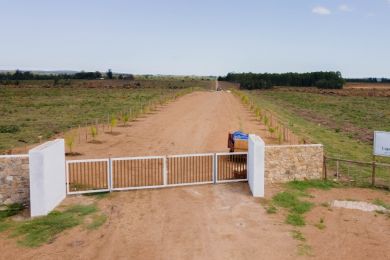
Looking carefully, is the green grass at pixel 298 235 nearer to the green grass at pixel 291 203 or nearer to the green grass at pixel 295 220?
the green grass at pixel 295 220

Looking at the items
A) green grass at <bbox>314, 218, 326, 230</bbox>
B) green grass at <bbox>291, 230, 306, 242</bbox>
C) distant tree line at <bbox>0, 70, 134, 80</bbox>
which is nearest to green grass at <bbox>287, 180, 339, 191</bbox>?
green grass at <bbox>314, 218, 326, 230</bbox>

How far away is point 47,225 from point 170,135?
14.5 meters

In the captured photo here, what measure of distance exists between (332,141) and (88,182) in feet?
52.9

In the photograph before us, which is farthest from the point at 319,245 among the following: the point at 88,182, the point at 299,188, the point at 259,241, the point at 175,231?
the point at 88,182

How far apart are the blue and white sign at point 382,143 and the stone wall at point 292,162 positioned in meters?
1.98

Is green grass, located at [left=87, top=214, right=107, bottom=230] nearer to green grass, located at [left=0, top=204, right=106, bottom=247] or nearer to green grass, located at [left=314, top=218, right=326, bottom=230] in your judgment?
green grass, located at [left=0, top=204, right=106, bottom=247]

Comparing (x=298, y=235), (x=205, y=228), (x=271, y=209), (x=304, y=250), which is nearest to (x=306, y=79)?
(x=271, y=209)

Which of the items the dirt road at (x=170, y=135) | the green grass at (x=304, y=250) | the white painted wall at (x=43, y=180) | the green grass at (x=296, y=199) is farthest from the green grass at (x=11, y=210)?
the green grass at (x=304, y=250)

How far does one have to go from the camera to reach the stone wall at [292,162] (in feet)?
48.1

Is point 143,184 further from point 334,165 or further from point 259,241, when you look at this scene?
point 334,165

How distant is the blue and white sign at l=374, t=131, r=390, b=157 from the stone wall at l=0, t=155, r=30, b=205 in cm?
1199

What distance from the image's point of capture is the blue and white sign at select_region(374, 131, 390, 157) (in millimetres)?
14727

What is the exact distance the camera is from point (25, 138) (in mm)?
24406

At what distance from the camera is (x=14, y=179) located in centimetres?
1217
